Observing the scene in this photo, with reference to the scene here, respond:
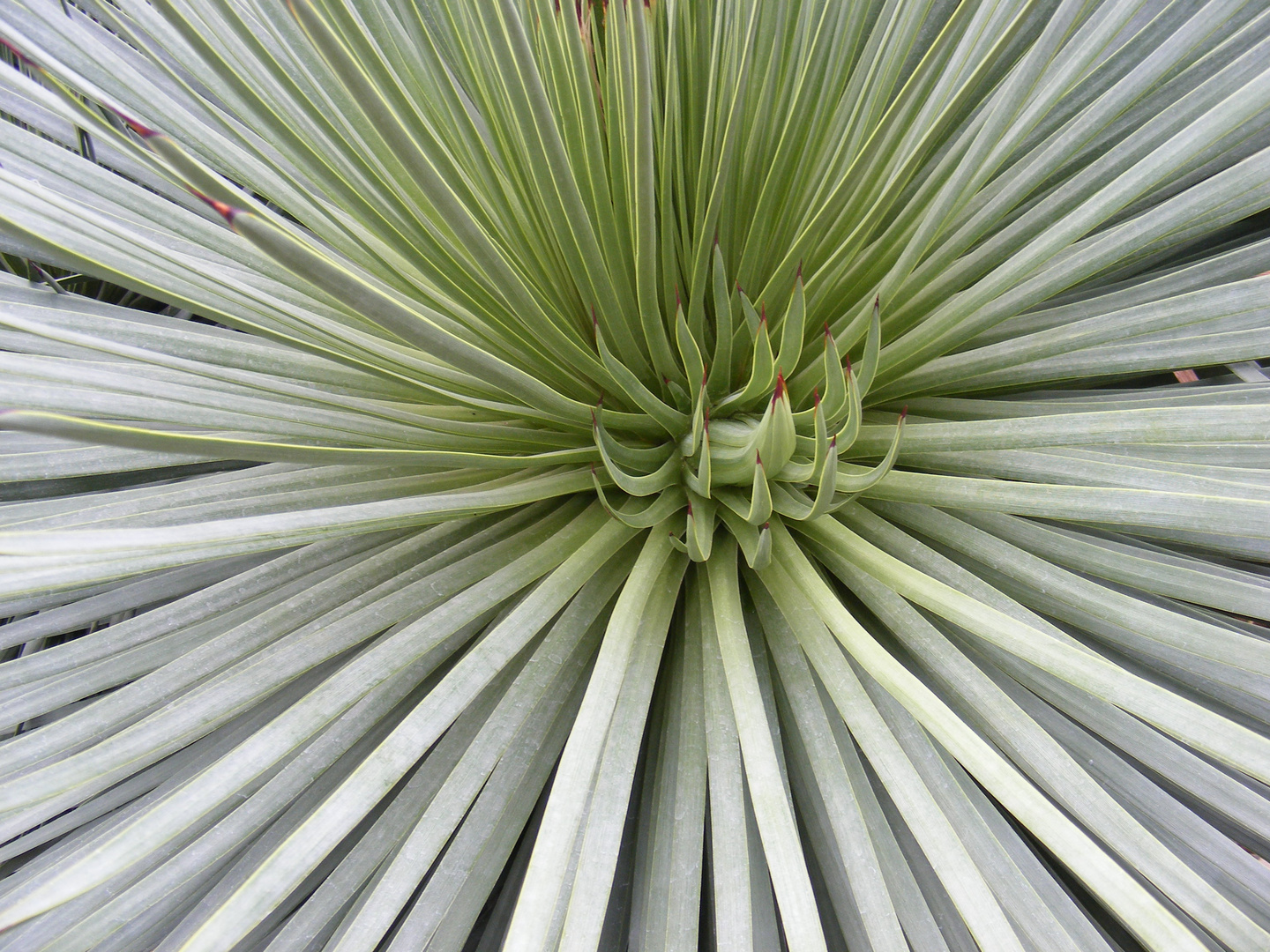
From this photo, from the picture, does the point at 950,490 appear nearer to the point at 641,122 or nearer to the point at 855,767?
the point at 855,767

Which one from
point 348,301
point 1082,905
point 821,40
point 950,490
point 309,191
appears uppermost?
point 821,40

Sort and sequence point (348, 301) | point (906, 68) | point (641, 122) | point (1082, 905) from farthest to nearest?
1. point (906, 68)
2. point (1082, 905)
3. point (641, 122)
4. point (348, 301)

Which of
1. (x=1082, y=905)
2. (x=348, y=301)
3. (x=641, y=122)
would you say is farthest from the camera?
(x=1082, y=905)

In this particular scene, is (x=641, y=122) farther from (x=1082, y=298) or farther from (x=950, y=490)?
(x=1082, y=298)

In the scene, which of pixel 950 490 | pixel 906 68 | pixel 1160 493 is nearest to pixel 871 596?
pixel 950 490

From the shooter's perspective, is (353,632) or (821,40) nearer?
(353,632)

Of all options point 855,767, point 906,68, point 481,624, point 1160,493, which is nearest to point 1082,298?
point 906,68

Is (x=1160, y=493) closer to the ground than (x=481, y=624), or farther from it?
farther from it
